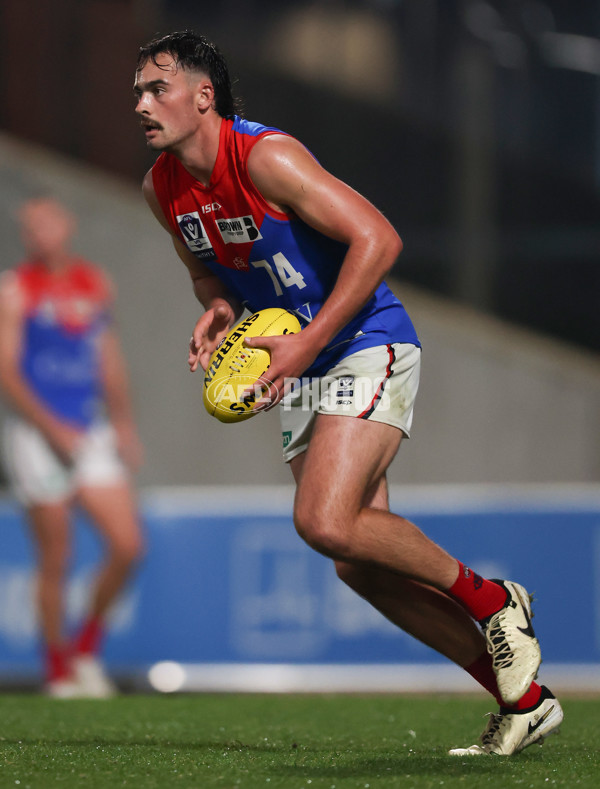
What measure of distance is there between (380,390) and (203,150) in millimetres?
970

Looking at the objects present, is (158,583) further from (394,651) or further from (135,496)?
(394,651)

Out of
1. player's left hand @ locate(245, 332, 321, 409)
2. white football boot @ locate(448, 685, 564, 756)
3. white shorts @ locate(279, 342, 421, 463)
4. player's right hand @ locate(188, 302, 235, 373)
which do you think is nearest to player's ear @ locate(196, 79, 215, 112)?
player's right hand @ locate(188, 302, 235, 373)

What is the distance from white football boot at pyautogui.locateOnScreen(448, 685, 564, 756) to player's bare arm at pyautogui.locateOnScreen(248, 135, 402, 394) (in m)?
1.32

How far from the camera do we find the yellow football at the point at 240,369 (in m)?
3.85

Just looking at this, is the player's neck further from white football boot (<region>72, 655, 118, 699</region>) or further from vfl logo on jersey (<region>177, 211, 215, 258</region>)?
white football boot (<region>72, 655, 118, 699</region>)

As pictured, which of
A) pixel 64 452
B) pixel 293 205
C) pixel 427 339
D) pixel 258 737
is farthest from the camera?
pixel 427 339

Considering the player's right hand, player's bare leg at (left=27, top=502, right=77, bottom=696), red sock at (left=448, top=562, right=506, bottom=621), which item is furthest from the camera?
player's bare leg at (left=27, top=502, right=77, bottom=696)

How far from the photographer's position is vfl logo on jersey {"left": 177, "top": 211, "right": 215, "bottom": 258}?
167 inches

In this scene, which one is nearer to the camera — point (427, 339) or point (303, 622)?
point (303, 622)

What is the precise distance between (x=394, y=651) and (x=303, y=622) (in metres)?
0.58

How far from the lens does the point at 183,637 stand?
25.6ft

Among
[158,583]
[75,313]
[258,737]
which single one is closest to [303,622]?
[158,583]

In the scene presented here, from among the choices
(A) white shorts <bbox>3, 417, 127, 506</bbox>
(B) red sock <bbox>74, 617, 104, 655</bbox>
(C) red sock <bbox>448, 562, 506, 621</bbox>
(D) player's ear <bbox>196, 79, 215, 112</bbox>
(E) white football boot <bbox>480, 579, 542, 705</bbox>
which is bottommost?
(B) red sock <bbox>74, 617, 104, 655</bbox>

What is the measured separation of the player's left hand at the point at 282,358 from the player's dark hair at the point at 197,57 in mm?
877
